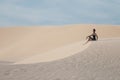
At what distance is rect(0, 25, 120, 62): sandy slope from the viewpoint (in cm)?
4259

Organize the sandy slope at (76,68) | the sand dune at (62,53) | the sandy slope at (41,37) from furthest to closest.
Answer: the sandy slope at (41,37) → the sand dune at (62,53) → the sandy slope at (76,68)

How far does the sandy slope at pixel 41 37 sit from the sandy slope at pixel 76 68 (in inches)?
920

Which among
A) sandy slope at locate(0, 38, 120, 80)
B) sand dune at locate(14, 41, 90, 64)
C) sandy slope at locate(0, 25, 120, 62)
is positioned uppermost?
sandy slope at locate(0, 25, 120, 62)

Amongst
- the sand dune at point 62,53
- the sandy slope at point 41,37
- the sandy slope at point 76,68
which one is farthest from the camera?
the sandy slope at point 41,37

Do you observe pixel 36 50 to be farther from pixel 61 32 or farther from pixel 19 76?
pixel 19 76

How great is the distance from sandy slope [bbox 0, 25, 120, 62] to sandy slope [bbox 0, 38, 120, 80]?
23.4m

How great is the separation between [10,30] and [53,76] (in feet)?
138

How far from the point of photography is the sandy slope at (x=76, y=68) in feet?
45.2

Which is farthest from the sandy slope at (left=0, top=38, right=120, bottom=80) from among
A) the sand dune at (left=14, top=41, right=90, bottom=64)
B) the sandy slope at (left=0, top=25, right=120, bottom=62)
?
the sandy slope at (left=0, top=25, right=120, bottom=62)

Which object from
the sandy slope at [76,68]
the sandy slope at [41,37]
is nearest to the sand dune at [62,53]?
the sandy slope at [76,68]

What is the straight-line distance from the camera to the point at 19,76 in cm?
Answer: 1375

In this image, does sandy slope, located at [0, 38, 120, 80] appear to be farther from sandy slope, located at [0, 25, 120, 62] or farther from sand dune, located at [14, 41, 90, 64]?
sandy slope, located at [0, 25, 120, 62]

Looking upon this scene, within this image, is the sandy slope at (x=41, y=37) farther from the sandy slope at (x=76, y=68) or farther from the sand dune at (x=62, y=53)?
the sandy slope at (x=76, y=68)

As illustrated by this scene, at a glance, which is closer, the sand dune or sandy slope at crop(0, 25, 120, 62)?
the sand dune
